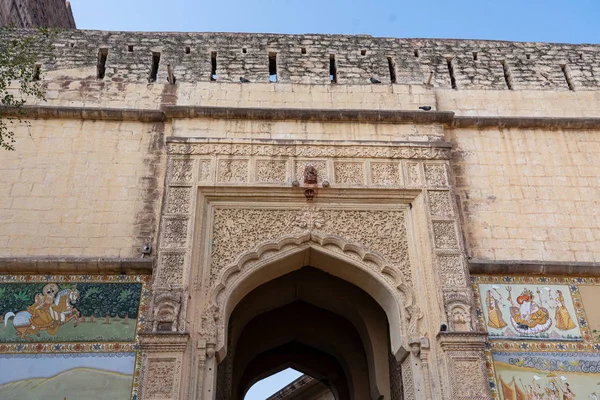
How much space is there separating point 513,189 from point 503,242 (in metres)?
0.66

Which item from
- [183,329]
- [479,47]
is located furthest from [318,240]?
[479,47]

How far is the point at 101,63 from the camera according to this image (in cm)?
725

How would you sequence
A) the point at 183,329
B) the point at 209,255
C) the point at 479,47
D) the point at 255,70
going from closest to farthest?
1. the point at 183,329
2. the point at 209,255
3. the point at 255,70
4. the point at 479,47

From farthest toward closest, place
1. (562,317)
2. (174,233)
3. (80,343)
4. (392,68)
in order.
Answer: (392,68)
(174,233)
(562,317)
(80,343)

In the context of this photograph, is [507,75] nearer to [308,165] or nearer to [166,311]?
[308,165]

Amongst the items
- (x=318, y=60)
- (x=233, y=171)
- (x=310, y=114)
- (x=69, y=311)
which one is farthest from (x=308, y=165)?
(x=69, y=311)

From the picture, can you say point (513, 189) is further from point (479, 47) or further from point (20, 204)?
point (20, 204)

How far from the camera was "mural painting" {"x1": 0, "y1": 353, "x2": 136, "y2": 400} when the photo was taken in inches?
200

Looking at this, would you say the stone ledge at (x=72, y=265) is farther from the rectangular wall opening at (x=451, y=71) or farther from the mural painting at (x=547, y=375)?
the rectangular wall opening at (x=451, y=71)

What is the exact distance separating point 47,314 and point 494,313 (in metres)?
3.96

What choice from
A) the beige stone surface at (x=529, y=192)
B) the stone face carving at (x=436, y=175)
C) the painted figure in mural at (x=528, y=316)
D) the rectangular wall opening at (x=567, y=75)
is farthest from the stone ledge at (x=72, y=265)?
the rectangular wall opening at (x=567, y=75)

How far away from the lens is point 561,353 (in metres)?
5.46

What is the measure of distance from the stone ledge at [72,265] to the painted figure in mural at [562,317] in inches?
146

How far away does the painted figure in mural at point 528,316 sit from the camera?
18.3 feet
